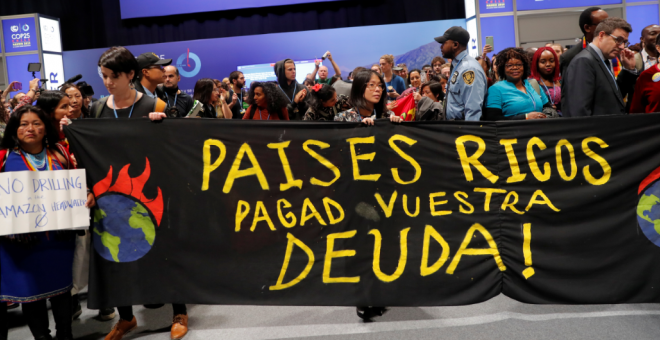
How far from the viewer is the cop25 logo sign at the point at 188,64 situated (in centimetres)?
955

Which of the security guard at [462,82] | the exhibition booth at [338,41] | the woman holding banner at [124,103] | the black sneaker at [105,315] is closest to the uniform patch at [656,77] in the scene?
the security guard at [462,82]

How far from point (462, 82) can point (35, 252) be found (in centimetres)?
275

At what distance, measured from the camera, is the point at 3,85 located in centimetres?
977

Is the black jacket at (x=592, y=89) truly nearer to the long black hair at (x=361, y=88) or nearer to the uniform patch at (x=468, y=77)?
the uniform patch at (x=468, y=77)

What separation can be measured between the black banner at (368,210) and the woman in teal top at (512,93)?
1.86 ft

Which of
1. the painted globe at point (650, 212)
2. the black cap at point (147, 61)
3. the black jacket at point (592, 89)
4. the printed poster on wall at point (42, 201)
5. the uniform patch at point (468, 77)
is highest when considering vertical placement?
the black cap at point (147, 61)

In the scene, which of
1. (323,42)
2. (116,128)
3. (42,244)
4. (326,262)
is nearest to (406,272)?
(326,262)

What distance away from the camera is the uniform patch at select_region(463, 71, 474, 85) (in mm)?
3184

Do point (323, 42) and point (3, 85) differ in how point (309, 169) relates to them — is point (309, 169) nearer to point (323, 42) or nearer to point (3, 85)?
point (323, 42)

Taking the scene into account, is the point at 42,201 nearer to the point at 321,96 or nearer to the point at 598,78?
the point at 321,96

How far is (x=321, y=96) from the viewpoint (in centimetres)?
373

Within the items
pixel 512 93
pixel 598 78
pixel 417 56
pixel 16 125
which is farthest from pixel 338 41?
pixel 16 125

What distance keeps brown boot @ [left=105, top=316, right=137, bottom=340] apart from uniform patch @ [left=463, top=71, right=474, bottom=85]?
2.61 metres

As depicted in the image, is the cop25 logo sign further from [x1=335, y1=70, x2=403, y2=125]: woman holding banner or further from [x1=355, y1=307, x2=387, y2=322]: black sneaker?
[x1=355, y1=307, x2=387, y2=322]: black sneaker
